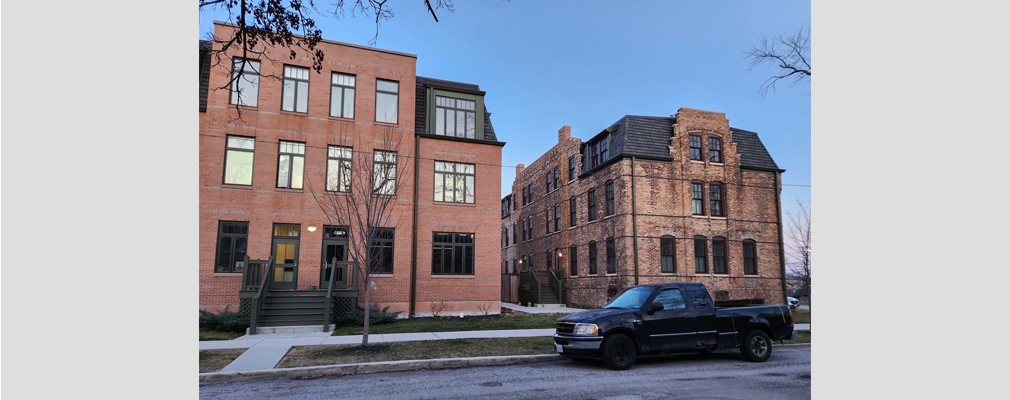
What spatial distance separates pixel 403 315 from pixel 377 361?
353 inches

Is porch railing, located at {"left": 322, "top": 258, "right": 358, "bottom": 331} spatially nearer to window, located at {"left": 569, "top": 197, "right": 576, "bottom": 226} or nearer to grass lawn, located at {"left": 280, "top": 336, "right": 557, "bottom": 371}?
grass lawn, located at {"left": 280, "top": 336, "right": 557, "bottom": 371}

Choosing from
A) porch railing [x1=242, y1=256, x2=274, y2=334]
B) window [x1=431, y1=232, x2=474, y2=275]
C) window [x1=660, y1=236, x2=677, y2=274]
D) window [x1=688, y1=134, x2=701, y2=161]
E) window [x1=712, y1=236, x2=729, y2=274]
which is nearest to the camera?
porch railing [x1=242, y1=256, x2=274, y2=334]

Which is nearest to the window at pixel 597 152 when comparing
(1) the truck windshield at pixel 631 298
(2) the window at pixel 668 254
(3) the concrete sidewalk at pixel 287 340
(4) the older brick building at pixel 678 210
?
(4) the older brick building at pixel 678 210

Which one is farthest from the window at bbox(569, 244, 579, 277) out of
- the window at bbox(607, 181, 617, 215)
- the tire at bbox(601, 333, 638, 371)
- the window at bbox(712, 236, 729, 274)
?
the tire at bbox(601, 333, 638, 371)

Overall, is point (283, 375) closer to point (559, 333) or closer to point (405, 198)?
point (559, 333)

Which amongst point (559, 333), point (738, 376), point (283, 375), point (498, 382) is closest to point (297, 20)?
point (498, 382)

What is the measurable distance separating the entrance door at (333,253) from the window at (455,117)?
5.36m

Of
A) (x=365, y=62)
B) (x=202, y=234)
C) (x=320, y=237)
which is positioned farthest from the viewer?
(x=365, y=62)

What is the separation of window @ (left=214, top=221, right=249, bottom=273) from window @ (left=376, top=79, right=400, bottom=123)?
5930 mm

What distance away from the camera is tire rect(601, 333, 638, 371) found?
9.52m

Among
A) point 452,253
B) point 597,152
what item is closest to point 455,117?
point 452,253

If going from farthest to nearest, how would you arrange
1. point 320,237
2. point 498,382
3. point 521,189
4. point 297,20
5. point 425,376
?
1. point 521,189
2. point 320,237
3. point 425,376
4. point 498,382
5. point 297,20

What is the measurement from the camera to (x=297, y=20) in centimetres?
478

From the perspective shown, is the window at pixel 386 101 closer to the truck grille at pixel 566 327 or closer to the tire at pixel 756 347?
the truck grille at pixel 566 327
